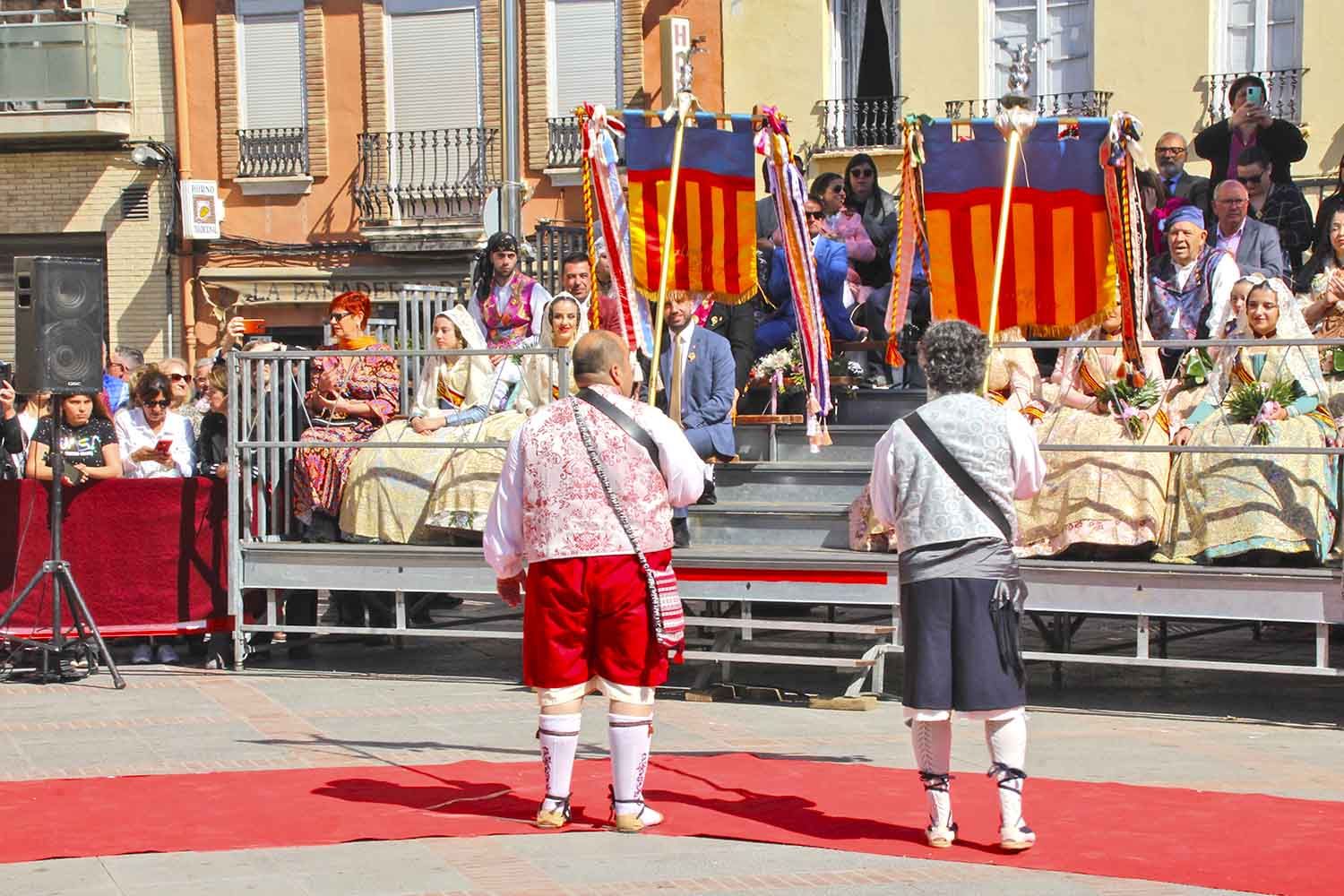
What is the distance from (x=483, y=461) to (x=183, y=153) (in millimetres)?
15102

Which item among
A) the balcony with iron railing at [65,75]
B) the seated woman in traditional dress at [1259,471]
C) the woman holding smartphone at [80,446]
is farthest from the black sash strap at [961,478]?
the balcony with iron railing at [65,75]

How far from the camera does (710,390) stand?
37.9ft

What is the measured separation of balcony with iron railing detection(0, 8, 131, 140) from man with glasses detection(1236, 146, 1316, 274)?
16114 millimetres

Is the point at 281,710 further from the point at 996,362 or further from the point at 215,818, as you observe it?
the point at 996,362

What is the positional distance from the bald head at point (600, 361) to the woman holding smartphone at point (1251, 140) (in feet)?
23.6

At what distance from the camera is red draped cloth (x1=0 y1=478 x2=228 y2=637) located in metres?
11.8

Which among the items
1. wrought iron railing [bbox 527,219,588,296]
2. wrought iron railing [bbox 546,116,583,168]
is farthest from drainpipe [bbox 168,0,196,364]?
wrought iron railing [bbox 527,219,588,296]

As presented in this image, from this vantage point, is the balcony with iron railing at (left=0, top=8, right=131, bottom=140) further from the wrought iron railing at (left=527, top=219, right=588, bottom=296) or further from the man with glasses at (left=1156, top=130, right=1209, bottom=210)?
the man with glasses at (left=1156, top=130, right=1209, bottom=210)

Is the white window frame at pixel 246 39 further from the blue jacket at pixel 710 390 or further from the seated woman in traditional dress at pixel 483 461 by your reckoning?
the blue jacket at pixel 710 390

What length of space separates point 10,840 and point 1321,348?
22.4 feet

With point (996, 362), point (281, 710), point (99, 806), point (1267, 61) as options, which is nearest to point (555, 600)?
point (99, 806)

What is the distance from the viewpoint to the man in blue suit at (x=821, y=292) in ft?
42.6

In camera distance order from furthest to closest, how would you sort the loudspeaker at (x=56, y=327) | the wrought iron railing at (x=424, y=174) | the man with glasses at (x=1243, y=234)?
1. the wrought iron railing at (x=424, y=174)
2. the man with glasses at (x=1243, y=234)
3. the loudspeaker at (x=56, y=327)

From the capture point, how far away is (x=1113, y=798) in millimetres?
7910
